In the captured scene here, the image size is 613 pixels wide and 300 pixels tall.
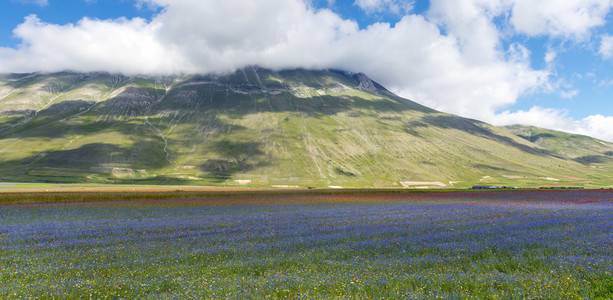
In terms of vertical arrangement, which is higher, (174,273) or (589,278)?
(589,278)

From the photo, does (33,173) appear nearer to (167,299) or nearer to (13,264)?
(13,264)

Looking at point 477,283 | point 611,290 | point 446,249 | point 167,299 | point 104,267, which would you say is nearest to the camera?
point 167,299

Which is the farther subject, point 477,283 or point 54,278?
point 54,278

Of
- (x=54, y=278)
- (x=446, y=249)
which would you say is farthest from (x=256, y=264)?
(x=446, y=249)

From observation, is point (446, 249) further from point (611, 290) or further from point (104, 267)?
point (104, 267)

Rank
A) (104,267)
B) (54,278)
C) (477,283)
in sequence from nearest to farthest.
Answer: (477,283), (54,278), (104,267)

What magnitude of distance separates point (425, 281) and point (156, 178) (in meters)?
206

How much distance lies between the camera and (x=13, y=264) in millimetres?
18859

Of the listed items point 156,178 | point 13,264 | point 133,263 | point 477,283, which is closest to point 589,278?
point 477,283

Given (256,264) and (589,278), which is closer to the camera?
(589,278)

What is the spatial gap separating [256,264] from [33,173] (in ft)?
747

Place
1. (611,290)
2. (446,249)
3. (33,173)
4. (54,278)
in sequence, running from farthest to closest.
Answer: (33,173) < (446,249) < (54,278) < (611,290)

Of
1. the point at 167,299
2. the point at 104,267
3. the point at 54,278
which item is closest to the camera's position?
the point at 167,299

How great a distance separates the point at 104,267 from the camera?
1806cm
